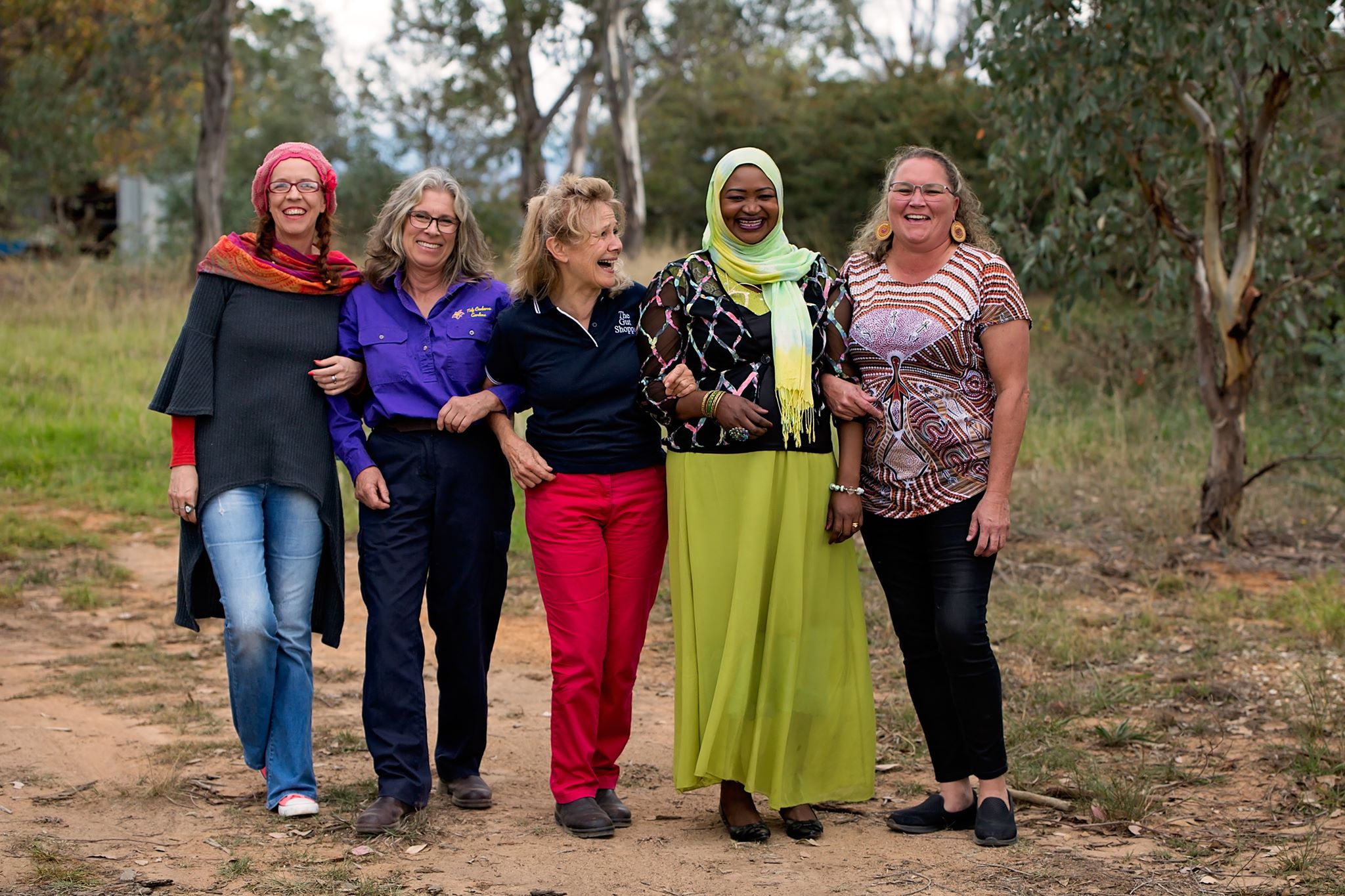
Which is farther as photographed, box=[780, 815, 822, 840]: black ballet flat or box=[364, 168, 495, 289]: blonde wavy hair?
box=[364, 168, 495, 289]: blonde wavy hair

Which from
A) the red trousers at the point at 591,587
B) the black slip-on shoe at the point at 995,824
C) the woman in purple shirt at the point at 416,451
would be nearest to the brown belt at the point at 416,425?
the woman in purple shirt at the point at 416,451

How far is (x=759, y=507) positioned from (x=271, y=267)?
1620mm

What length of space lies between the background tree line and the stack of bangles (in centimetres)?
432

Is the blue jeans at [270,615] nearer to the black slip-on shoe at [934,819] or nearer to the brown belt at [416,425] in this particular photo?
the brown belt at [416,425]

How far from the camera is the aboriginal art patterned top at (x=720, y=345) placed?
3947mm

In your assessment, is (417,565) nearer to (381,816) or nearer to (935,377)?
(381,816)

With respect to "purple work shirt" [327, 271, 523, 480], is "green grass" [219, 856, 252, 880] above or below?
below

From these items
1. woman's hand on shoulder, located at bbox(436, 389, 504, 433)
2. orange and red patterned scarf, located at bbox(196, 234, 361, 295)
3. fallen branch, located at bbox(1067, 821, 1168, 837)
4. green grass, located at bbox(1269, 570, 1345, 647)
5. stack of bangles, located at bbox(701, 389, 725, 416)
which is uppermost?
orange and red patterned scarf, located at bbox(196, 234, 361, 295)

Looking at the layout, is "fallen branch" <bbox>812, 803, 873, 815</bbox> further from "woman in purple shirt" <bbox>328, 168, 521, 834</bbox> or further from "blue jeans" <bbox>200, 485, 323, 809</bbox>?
"blue jeans" <bbox>200, 485, 323, 809</bbox>

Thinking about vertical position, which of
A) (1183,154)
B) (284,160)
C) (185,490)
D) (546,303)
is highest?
(1183,154)

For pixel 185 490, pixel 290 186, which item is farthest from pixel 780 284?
pixel 185 490

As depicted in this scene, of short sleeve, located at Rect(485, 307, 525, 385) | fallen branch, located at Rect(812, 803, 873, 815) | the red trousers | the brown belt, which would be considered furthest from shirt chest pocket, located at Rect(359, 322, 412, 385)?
fallen branch, located at Rect(812, 803, 873, 815)

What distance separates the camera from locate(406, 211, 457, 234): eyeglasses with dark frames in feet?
13.9

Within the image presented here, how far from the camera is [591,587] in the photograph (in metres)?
4.12
